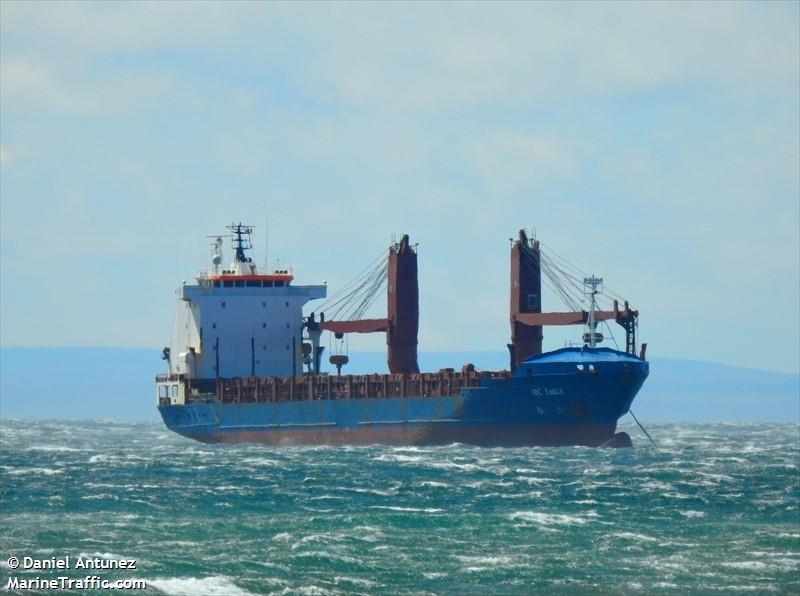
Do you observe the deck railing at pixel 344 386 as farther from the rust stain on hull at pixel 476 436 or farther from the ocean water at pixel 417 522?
the ocean water at pixel 417 522

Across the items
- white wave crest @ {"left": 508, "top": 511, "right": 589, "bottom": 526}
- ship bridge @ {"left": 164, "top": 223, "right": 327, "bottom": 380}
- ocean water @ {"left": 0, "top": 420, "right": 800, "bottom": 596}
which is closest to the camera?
ocean water @ {"left": 0, "top": 420, "right": 800, "bottom": 596}

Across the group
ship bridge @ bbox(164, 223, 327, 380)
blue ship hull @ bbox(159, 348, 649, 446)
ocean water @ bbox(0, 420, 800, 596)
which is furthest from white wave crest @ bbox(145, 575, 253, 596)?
ship bridge @ bbox(164, 223, 327, 380)

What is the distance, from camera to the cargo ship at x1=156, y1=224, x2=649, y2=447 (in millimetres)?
66375

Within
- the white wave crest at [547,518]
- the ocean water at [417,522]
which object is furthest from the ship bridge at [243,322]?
the white wave crest at [547,518]

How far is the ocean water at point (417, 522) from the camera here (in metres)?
31.5

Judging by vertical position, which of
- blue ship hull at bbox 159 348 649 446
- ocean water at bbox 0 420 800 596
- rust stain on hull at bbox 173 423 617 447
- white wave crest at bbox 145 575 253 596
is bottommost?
white wave crest at bbox 145 575 253 596

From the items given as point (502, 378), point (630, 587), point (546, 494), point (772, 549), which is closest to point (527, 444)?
point (502, 378)

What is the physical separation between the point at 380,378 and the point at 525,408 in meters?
8.82

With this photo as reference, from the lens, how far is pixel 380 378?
240 feet

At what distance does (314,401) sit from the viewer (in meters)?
73.4

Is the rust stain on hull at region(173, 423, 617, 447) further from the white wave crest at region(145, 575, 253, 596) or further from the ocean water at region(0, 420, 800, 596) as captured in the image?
the white wave crest at region(145, 575, 253, 596)

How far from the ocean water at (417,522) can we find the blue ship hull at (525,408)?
4.68 meters

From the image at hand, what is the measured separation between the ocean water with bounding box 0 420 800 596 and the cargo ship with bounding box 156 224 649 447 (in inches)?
194

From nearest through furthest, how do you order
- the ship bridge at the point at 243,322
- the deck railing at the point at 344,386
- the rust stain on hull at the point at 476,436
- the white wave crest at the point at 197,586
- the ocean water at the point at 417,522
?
the white wave crest at the point at 197,586 → the ocean water at the point at 417,522 → the rust stain on hull at the point at 476,436 → the deck railing at the point at 344,386 → the ship bridge at the point at 243,322
